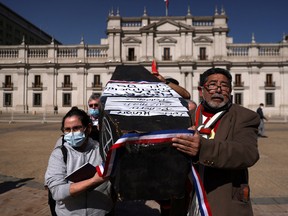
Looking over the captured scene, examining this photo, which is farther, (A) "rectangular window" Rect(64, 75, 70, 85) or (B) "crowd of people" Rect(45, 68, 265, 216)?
(A) "rectangular window" Rect(64, 75, 70, 85)

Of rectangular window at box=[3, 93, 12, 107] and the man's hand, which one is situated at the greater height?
rectangular window at box=[3, 93, 12, 107]

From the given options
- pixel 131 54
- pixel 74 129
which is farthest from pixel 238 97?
pixel 74 129

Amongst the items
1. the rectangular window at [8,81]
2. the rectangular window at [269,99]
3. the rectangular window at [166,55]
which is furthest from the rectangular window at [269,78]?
the rectangular window at [8,81]

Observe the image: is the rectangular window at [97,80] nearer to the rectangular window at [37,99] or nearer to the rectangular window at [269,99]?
the rectangular window at [37,99]

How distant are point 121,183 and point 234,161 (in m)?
0.64

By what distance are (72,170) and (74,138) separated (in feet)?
0.82

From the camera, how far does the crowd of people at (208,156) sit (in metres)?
1.40

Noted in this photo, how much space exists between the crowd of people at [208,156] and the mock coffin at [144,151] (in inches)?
3.0

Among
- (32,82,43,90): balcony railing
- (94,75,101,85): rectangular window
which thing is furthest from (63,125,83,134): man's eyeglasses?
(32,82,43,90): balcony railing

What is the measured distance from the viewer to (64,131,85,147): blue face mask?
6.56 ft

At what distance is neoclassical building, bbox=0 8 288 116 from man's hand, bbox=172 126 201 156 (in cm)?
3428

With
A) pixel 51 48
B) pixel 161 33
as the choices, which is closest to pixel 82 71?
pixel 51 48

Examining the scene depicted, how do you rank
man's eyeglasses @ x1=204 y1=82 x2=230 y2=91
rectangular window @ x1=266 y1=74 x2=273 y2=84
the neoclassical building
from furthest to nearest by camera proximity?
1. the neoclassical building
2. rectangular window @ x1=266 y1=74 x2=273 y2=84
3. man's eyeglasses @ x1=204 y1=82 x2=230 y2=91

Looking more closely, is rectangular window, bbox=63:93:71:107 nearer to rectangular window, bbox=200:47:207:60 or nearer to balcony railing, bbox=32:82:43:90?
balcony railing, bbox=32:82:43:90
